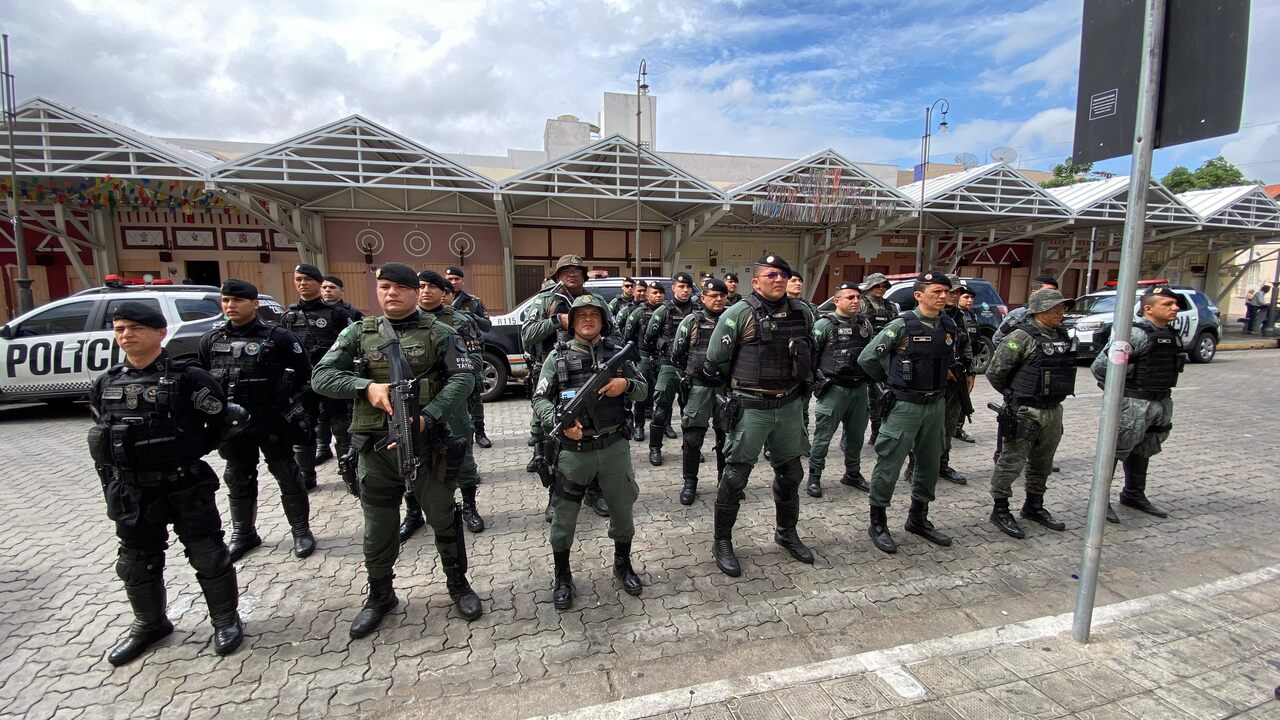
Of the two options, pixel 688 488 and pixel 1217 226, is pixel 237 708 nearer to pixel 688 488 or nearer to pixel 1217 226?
pixel 688 488

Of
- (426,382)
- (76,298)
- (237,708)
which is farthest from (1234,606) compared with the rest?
(76,298)

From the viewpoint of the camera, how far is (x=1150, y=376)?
165 inches

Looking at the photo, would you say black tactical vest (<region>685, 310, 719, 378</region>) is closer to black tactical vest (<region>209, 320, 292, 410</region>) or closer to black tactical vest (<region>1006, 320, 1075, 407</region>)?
black tactical vest (<region>1006, 320, 1075, 407</region>)

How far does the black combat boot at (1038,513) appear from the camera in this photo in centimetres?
412

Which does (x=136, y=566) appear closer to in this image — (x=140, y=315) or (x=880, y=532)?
(x=140, y=315)

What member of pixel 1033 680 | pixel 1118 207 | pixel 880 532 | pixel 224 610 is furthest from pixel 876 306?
pixel 1118 207

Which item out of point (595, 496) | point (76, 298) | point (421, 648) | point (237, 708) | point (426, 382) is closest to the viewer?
point (237, 708)

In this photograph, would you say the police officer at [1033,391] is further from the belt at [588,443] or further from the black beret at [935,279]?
the belt at [588,443]

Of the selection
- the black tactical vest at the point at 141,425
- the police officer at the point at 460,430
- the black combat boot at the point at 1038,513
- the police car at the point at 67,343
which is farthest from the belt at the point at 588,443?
the police car at the point at 67,343

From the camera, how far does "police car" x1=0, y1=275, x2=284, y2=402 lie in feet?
23.0

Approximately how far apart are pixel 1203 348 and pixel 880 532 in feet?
47.1

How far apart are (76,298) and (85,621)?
264 inches

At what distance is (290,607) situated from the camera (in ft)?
10.3

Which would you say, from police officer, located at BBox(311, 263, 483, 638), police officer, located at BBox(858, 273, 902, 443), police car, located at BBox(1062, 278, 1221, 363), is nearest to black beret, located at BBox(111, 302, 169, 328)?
police officer, located at BBox(311, 263, 483, 638)
